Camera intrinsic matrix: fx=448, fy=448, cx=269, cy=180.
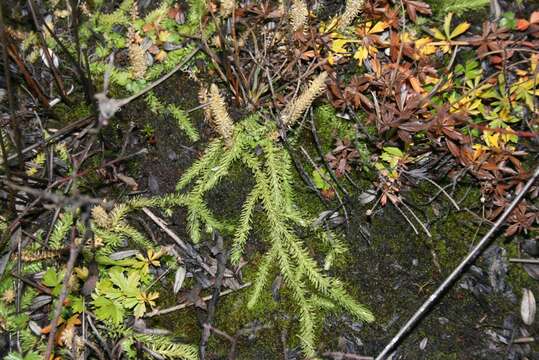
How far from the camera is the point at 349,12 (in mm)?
2672

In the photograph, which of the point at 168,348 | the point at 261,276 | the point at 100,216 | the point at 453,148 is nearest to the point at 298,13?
the point at 453,148

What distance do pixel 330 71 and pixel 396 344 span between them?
1.64m

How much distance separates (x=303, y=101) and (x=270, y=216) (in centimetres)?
69

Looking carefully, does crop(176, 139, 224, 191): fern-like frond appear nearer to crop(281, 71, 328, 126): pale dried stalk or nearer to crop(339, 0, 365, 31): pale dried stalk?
crop(281, 71, 328, 126): pale dried stalk

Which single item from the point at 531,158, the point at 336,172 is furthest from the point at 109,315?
the point at 531,158

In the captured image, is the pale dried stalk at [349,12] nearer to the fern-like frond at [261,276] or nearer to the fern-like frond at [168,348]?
the fern-like frond at [261,276]

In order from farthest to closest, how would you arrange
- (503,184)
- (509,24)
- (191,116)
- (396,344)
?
(191,116) → (509,24) → (503,184) → (396,344)

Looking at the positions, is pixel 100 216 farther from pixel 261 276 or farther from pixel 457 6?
pixel 457 6

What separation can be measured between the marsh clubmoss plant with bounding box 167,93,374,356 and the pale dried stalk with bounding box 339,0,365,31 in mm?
470

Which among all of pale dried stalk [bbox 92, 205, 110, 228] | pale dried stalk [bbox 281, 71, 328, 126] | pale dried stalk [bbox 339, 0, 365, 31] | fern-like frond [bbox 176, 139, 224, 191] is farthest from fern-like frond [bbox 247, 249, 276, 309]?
pale dried stalk [bbox 339, 0, 365, 31]

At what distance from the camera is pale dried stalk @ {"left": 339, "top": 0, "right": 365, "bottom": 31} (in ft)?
8.58

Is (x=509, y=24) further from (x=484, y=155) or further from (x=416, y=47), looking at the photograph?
(x=484, y=155)

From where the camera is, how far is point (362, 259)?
8.54ft

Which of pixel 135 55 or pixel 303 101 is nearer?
pixel 303 101
